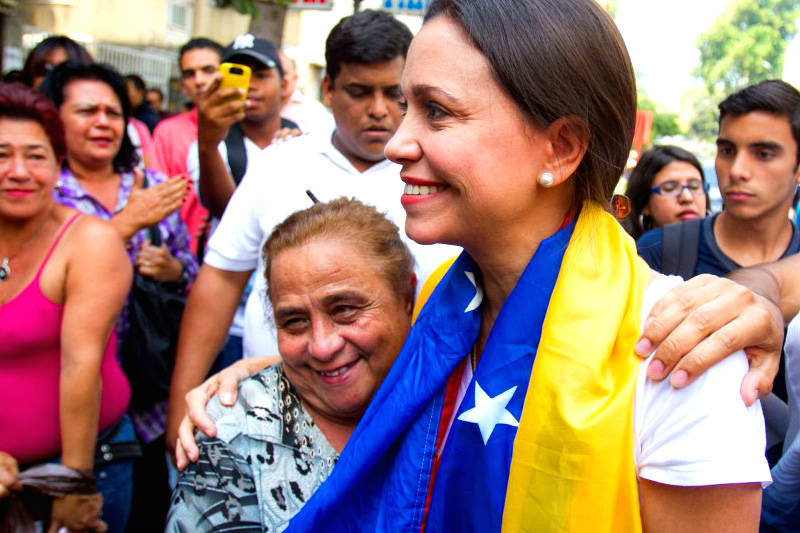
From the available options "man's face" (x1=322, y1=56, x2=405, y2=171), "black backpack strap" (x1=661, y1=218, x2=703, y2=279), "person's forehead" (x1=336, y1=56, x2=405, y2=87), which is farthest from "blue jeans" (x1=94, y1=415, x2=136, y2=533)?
"black backpack strap" (x1=661, y1=218, x2=703, y2=279)

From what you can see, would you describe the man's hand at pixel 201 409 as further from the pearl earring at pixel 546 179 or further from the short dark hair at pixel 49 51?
the short dark hair at pixel 49 51

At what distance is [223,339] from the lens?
2.88 meters

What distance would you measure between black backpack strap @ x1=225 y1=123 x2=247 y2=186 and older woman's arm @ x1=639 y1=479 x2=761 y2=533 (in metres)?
3.11

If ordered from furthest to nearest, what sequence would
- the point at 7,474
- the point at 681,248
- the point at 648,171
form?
the point at 648,171
the point at 681,248
the point at 7,474

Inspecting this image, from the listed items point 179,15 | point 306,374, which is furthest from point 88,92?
point 179,15

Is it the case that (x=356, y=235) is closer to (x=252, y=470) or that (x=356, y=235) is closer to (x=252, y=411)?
(x=252, y=411)

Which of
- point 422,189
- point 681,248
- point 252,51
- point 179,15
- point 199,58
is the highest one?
point 179,15

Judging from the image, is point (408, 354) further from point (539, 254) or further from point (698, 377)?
point (698, 377)

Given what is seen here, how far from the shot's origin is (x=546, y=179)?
1.44 m

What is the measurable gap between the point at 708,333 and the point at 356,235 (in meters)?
1.02

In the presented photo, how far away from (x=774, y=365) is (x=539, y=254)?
0.47 meters

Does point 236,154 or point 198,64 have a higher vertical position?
point 198,64

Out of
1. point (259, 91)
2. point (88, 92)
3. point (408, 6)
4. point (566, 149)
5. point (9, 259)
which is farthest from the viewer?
point (408, 6)

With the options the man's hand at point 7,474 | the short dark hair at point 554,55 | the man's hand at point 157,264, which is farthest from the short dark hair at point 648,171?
the man's hand at point 7,474
